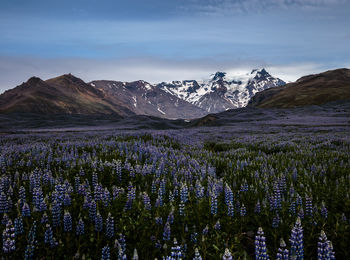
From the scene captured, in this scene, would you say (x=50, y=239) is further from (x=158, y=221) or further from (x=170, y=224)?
(x=170, y=224)

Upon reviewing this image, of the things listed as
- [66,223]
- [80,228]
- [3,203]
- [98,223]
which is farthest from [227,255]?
[3,203]

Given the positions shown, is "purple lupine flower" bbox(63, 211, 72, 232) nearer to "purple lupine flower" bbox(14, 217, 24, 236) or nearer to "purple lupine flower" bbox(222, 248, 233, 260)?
"purple lupine flower" bbox(14, 217, 24, 236)

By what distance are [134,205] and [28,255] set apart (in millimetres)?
1757

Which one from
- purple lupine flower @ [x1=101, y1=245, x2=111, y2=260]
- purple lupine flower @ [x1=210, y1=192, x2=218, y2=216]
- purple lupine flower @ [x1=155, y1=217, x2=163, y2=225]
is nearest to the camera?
purple lupine flower @ [x1=101, y1=245, x2=111, y2=260]

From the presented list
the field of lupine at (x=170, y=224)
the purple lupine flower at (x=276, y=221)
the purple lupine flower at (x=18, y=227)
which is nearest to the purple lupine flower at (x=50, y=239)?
the field of lupine at (x=170, y=224)

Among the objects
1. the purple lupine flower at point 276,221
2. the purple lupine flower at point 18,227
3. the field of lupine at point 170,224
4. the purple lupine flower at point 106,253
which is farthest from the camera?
the purple lupine flower at point 276,221

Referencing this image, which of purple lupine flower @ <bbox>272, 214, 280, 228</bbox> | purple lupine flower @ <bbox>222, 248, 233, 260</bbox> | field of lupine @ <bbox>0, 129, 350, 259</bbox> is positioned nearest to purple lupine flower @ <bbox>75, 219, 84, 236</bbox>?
field of lupine @ <bbox>0, 129, 350, 259</bbox>

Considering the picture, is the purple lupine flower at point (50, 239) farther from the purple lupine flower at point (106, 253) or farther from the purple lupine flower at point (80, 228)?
the purple lupine flower at point (106, 253)

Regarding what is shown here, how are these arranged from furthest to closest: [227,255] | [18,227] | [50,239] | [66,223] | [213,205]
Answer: [213,205] → [66,223] → [18,227] → [50,239] → [227,255]

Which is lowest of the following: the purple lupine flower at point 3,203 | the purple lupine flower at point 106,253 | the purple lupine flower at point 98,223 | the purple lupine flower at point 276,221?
the purple lupine flower at point 276,221

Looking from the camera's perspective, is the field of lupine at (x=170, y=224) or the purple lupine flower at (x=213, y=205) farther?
the purple lupine flower at (x=213, y=205)

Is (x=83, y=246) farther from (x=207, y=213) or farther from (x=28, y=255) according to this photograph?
(x=207, y=213)

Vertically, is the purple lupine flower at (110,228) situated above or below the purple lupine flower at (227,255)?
below

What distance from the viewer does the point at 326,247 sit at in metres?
A: 2.41
